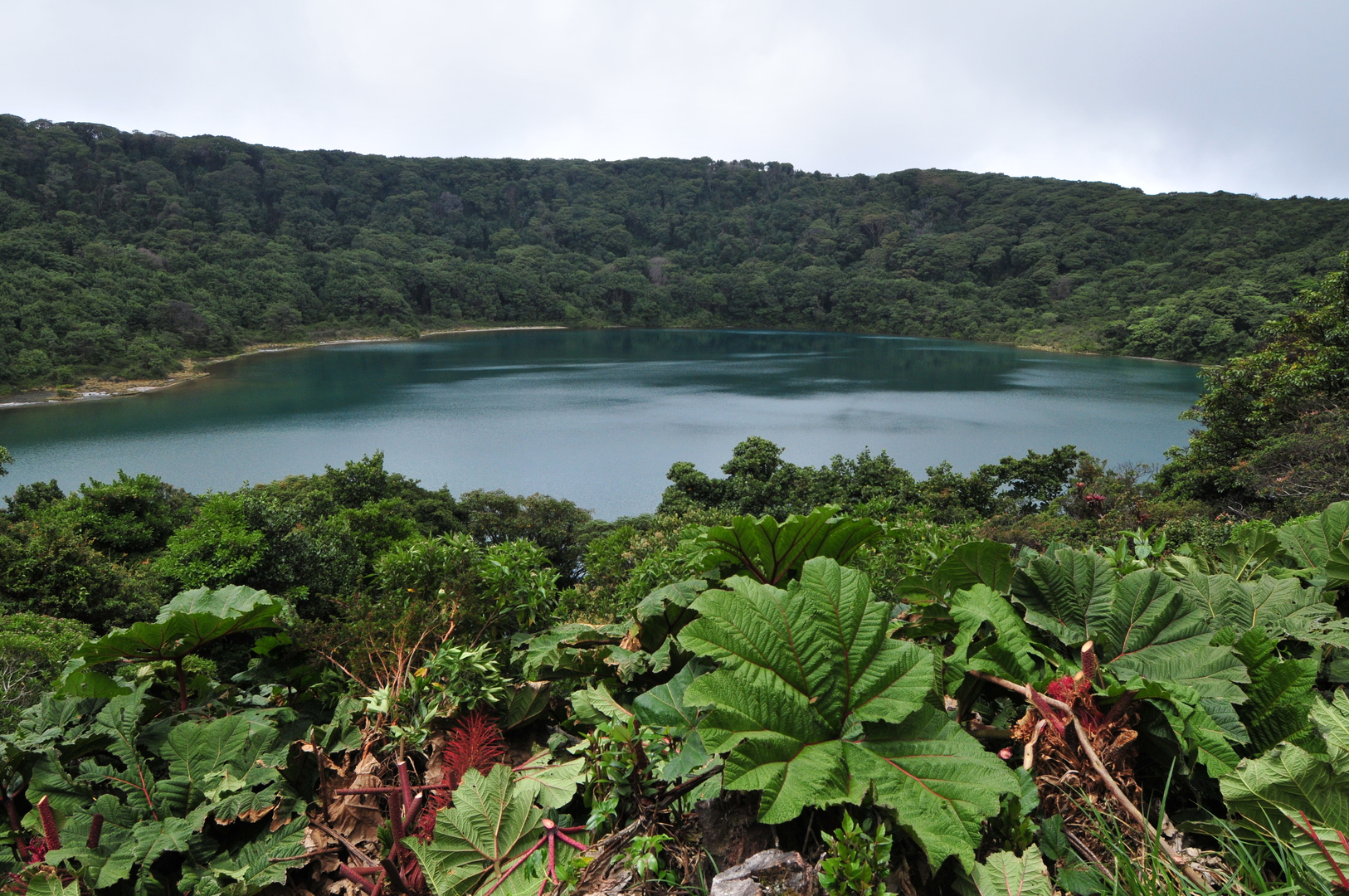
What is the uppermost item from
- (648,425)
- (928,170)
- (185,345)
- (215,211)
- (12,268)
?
(928,170)

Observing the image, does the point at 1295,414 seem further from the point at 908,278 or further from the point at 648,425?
the point at 908,278

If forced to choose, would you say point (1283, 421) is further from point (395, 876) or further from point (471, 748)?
point (395, 876)

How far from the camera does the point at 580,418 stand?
3400 centimetres

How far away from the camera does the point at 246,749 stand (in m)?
1.37

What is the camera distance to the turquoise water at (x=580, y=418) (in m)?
25.1

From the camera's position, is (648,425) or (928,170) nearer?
(648,425)

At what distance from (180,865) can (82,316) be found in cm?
5453

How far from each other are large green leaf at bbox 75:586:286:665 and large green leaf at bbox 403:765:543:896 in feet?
2.28

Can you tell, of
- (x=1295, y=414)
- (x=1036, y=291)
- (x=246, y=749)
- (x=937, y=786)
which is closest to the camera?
(x=937, y=786)

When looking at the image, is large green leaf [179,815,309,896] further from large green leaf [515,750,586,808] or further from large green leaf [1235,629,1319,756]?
large green leaf [1235,629,1319,756]

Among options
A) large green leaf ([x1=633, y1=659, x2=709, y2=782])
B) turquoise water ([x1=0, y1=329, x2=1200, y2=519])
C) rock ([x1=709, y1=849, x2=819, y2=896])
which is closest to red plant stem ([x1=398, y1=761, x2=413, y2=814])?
large green leaf ([x1=633, y1=659, x2=709, y2=782])

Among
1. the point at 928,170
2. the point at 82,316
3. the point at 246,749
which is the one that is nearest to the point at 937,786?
the point at 246,749

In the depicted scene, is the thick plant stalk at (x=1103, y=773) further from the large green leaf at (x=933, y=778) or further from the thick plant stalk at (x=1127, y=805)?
the large green leaf at (x=933, y=778)

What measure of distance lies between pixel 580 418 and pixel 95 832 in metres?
33.1
